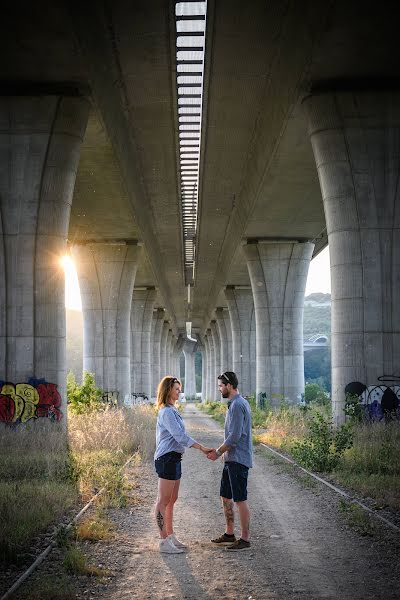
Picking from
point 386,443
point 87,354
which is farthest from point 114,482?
point 87,354

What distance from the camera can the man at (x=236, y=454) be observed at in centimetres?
834

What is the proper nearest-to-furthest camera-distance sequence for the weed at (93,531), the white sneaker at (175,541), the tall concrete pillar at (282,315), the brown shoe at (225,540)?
the white sneaker at (175,541)
the brown shoe at (225,540)
the weed at (93,531)
the tall concrete pillar at (282,315)

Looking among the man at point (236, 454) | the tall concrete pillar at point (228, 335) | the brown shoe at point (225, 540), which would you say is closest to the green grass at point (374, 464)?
the brown shoe at point (225, 540)

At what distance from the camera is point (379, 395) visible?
19188 millimetres

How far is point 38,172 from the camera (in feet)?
62.1

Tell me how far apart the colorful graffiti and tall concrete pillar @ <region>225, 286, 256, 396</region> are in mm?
35744

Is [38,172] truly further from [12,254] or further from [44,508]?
[44,508]

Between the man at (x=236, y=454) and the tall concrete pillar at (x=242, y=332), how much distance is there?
1811 inches

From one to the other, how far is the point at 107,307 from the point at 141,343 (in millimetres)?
23681

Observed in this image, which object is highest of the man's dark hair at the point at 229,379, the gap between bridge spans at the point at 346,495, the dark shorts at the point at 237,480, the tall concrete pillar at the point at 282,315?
the tall concrete pillar at the point at 282,315

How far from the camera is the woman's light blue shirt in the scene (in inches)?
324

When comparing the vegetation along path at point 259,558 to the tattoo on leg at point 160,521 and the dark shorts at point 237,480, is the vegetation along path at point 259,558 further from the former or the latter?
the dark shorts at point 237,480

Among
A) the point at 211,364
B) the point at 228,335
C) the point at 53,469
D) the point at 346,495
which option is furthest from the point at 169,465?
the point at 211,364

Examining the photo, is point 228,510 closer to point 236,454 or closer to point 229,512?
point 229,512
